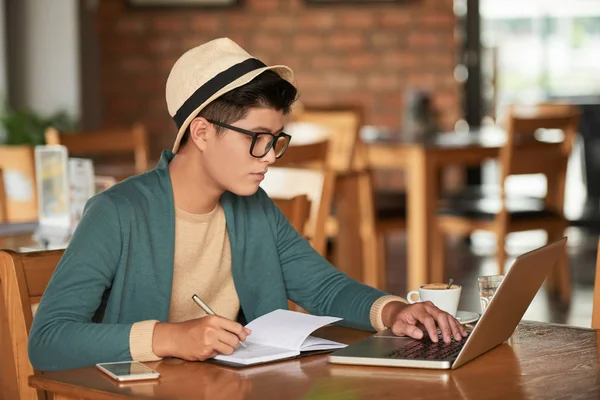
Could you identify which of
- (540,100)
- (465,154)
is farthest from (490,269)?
(540,100)

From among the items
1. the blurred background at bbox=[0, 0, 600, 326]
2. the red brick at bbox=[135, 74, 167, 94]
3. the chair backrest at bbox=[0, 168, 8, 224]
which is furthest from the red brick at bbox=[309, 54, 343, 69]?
the chair backrest at bbox=[0, 168, 8, 224]

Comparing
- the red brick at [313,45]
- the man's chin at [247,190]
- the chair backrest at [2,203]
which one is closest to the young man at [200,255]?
the man's chin at [247,190]

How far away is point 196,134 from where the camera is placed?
1962mm

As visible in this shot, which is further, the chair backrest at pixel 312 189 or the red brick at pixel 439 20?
the red brick at pixel 439 20

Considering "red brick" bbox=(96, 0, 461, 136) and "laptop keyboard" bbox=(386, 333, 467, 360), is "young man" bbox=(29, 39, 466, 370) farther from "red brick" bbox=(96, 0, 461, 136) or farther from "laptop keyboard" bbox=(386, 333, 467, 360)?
"red brick" bbox=(96, 0, 461, 136)

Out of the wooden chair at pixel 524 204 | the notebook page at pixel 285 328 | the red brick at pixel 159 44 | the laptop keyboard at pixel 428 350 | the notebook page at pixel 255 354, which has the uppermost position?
the red brick at pixel 159 44

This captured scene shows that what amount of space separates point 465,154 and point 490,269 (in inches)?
41.9

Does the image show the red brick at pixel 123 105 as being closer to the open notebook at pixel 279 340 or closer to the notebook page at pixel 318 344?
the open notebook at pixel 279 340

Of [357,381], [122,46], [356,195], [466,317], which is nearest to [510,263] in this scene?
[356,195]

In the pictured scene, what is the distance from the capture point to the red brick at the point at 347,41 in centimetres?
700

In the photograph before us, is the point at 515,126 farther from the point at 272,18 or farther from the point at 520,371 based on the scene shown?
the point at 520,371

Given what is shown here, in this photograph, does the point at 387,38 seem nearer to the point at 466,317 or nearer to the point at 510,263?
the point at 510,263

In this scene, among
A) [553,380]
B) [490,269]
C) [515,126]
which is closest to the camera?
[553,380]

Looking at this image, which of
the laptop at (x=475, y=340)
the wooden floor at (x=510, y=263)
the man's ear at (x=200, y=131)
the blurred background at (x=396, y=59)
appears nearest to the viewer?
the laptop at (x=475, y=340)
